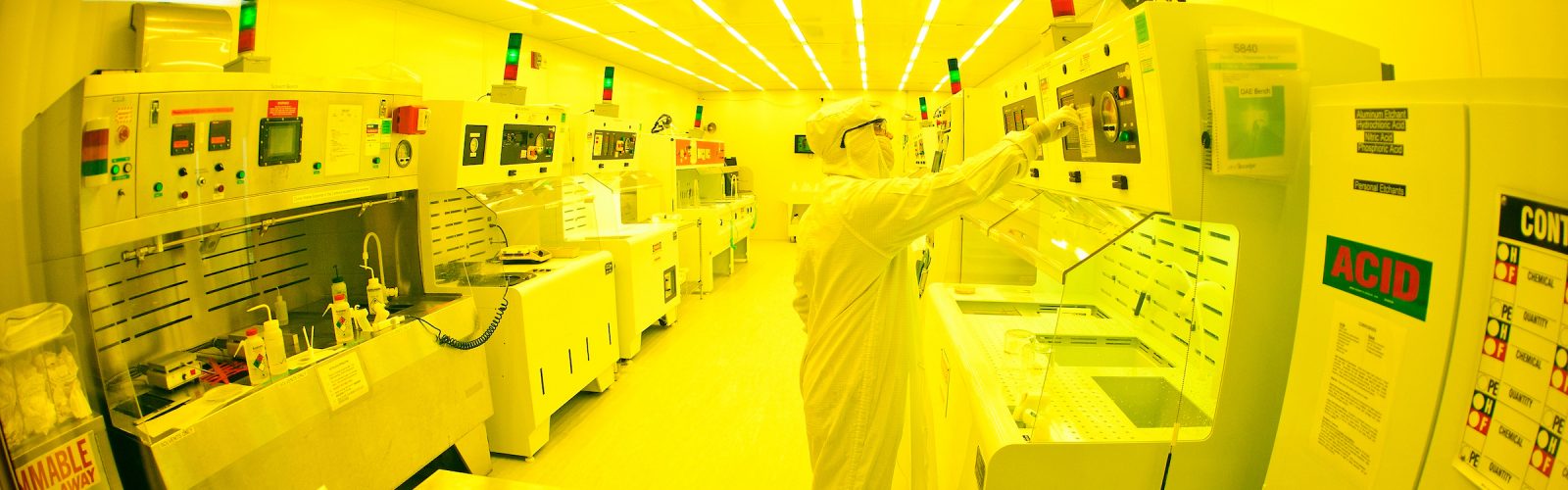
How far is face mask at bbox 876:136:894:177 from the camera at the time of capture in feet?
6.97

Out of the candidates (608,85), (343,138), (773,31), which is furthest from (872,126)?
(608,85)

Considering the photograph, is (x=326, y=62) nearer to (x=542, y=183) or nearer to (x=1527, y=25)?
(x=542, y=183)

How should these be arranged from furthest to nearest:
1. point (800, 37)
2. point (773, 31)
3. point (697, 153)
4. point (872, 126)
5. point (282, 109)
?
point (697, 153), point (800, 37), point (773, 31), point (872, 126), point (282, 109)

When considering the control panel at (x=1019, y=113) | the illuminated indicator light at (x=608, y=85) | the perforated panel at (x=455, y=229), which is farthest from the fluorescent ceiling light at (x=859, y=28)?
the perforated panel at (x=455, y=229)

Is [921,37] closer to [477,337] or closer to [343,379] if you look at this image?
[477,337]

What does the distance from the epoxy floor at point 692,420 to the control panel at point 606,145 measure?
1458 mm

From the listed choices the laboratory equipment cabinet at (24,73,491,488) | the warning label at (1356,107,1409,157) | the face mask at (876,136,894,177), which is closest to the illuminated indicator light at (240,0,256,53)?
the laboratory equipment cabinet at (24,73,491,488)

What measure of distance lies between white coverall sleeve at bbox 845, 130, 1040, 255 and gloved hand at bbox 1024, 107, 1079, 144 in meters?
0.02

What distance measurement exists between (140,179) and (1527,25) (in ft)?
10.4

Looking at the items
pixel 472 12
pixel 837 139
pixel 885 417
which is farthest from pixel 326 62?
pixel 885 417

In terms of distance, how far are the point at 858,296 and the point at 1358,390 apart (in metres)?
1.25

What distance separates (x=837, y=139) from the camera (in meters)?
2.06

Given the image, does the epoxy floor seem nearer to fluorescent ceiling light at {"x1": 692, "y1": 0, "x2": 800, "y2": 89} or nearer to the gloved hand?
the gloved hand

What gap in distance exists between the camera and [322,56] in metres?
3.51
